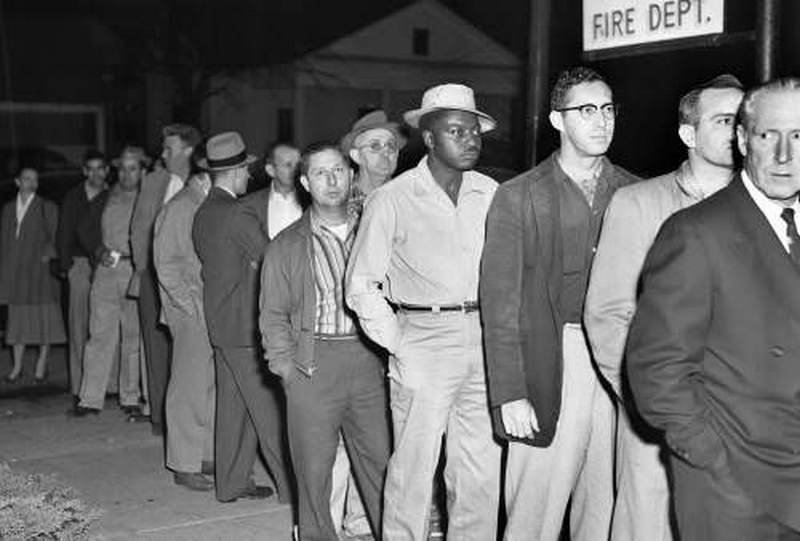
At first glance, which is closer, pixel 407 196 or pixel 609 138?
pixel 609 138

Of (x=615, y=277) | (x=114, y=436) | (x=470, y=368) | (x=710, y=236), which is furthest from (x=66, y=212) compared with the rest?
(x=710, y=236)

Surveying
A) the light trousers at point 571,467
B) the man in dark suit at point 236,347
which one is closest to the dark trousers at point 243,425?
the man in dark suit at point 236,347

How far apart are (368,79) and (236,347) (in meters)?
32.9

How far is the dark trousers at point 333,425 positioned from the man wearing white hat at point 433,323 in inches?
15.1

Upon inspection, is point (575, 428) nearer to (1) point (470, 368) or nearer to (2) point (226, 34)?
(1) point (470, 368)

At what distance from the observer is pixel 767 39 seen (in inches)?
206

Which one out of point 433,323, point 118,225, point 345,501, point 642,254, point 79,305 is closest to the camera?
point 642,254

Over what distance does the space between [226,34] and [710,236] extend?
2967cm

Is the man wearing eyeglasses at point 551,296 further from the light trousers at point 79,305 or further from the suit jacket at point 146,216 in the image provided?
the light trousers at point 79,305

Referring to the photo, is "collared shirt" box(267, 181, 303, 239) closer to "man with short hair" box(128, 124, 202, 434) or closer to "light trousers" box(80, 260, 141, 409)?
"man with short hair" box(128, 124, 202, 434)

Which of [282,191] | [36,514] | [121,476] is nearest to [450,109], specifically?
[282,191]

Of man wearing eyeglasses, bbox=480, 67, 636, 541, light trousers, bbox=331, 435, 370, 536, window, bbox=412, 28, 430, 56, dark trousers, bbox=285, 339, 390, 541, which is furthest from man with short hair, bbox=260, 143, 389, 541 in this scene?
window, bbox=412, 28, 430, 56

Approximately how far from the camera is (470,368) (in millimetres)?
5770

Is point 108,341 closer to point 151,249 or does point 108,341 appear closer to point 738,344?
point 151,249
